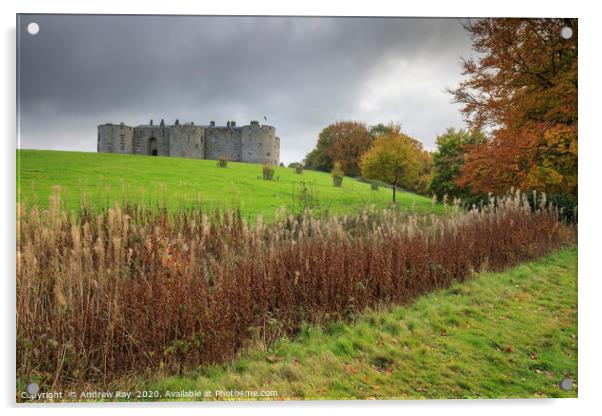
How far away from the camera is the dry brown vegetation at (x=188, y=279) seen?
9.86ft

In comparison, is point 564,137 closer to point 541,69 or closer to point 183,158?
point 541,69

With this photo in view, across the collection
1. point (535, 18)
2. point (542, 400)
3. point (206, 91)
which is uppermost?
point (535, 18)

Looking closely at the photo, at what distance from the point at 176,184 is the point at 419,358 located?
309 centimetres

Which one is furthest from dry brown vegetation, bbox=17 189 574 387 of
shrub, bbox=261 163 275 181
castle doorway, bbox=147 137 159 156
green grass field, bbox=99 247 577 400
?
castle doorway, bbox=147 137 159 156

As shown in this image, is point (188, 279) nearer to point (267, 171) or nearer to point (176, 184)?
point (176, 184)

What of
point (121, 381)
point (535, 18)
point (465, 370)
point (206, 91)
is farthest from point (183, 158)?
point (535, 18)

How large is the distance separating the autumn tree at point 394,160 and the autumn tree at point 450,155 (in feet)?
0.70

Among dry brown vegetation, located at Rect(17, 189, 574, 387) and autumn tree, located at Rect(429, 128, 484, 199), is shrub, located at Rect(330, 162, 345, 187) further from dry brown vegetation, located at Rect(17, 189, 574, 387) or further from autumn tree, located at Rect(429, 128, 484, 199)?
autumn tree, located at Rect(429, 128, 484, 199)

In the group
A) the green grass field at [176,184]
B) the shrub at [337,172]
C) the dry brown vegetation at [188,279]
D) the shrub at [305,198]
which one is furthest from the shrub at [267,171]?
the shrub at [337,172]

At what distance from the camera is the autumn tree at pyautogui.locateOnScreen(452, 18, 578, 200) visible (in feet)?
13.5

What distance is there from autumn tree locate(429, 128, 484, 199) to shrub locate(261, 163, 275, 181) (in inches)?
76.7

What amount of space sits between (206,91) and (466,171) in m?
3.27

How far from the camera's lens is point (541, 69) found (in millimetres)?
4418

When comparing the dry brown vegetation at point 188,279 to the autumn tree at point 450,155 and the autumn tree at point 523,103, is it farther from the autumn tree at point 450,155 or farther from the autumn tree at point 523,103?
the autumn tree at point 523,103
